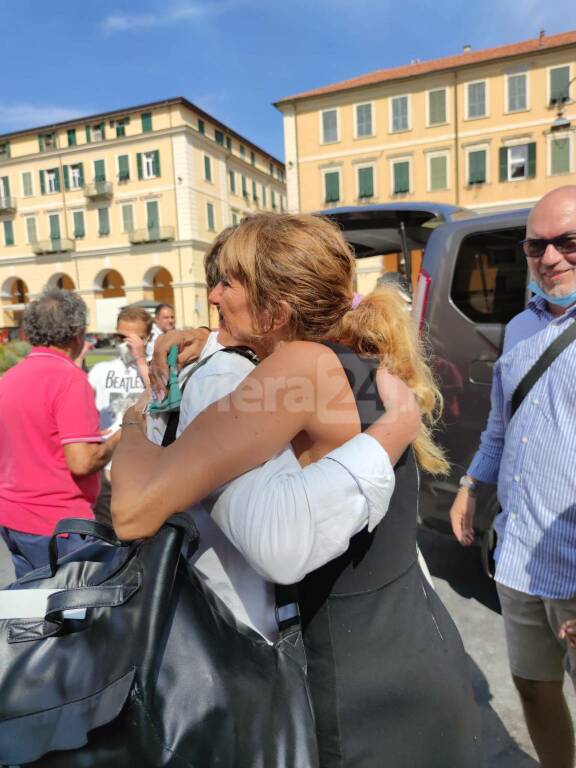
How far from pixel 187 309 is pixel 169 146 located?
34.4 ft

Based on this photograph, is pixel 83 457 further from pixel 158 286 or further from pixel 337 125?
pixel 158 286

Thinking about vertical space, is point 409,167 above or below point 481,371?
above

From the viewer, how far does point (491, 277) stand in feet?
10.5

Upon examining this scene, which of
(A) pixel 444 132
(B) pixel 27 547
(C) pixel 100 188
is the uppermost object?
(C) pixel 100 188

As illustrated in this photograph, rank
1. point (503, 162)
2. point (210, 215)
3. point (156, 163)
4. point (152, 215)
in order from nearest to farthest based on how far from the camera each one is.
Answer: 1. point (503, 162)
2. point (156, 163)
3. point (152, 215)
4. point (210, 215)

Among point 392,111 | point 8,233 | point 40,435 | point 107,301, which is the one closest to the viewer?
point 40,435

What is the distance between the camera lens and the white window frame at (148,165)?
116ft

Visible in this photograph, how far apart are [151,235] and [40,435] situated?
1398 inches

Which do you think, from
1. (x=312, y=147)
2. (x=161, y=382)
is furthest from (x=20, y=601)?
(x=312, y=147)

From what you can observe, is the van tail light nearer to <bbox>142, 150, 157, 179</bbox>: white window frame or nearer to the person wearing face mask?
the person wearing face mask

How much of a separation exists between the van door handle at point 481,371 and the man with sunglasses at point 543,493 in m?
1.07

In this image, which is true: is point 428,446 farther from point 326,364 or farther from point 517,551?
point 517,551

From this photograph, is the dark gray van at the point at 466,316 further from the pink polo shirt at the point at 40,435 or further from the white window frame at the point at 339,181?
the white window frame at the point at 339,181

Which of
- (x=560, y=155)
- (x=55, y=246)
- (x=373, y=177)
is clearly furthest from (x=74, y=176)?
(x=560, y=155)
